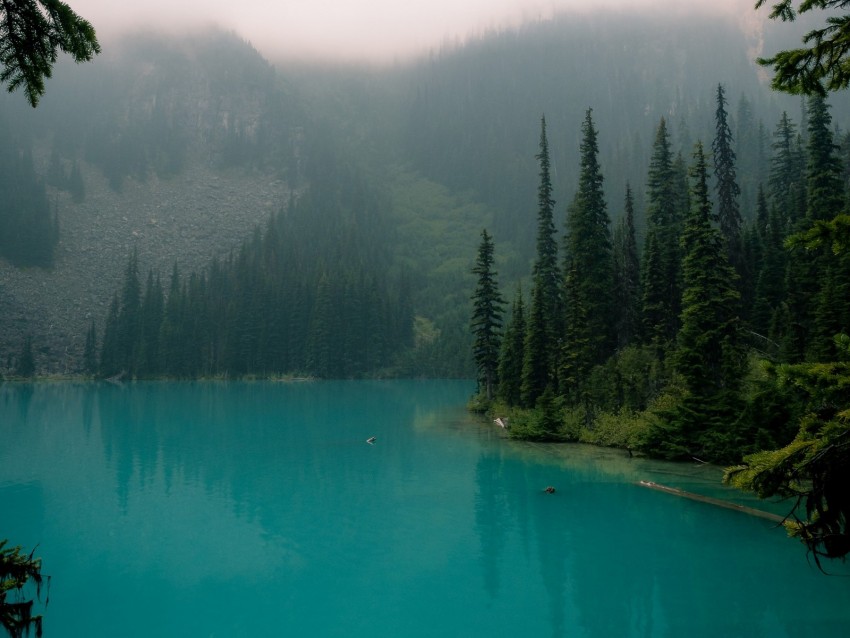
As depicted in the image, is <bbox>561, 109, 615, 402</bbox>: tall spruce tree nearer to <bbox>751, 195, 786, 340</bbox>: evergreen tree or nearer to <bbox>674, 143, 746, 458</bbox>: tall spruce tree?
<bbox>674, 143, 746, 458</bbox>: tall spruce tree

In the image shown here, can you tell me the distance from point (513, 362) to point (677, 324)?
15.1m

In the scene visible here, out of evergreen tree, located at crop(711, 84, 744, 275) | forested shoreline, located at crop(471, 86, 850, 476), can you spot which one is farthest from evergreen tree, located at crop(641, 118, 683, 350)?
evergreen tree, located at crop(711, 84, 744, 275)

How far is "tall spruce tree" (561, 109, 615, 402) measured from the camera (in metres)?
48.0

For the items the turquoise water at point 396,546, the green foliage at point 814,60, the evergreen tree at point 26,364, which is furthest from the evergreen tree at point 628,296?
the evergreen tree at point 26,364

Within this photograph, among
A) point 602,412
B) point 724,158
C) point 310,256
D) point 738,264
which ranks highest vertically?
point 310,256

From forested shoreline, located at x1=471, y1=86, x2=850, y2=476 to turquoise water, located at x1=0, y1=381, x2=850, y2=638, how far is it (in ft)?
11.8

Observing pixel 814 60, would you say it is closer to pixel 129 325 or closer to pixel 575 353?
pixel 575 353

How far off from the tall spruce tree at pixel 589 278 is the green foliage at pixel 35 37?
4483 cm

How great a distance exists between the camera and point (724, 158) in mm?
61594

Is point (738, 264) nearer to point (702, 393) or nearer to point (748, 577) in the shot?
point (702, 393)

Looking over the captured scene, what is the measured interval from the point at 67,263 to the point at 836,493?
189m

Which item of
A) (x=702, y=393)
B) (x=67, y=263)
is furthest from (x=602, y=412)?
(x=67, y=263)

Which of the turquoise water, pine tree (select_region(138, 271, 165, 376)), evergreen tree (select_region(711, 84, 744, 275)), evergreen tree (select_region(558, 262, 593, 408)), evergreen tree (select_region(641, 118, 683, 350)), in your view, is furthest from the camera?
pine tree (select_region(138, 271, 165, 376))

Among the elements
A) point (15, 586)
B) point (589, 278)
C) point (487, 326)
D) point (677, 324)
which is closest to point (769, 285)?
point (677, 324)
